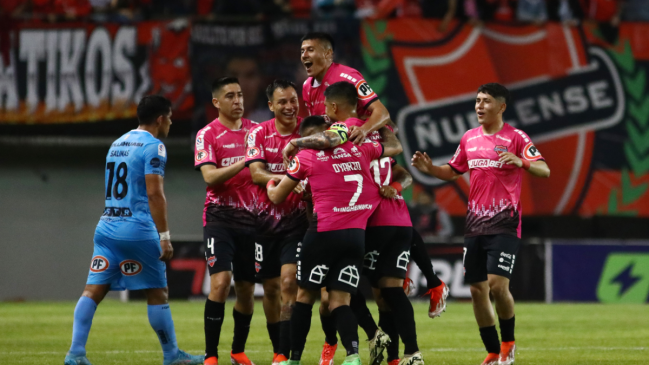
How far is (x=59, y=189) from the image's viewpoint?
819 inches

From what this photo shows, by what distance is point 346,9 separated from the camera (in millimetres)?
18688

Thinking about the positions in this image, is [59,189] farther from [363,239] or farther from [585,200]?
[363,239]

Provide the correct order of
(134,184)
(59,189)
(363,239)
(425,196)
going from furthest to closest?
(59,189) → (425,196) → (134,184) → (363,239)

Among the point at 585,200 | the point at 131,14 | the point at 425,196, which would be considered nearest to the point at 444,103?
the point at 425,196

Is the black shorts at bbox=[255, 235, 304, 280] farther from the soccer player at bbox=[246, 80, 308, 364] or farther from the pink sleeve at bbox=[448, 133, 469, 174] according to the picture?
the pink sleeve at bbox=[448, 133, 469, 174]

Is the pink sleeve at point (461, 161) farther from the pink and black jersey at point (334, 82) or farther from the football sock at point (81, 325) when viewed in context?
the football sock at point (81, 325)

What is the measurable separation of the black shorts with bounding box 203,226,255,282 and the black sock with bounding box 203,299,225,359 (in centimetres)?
31

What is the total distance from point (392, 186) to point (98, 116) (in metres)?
11.6

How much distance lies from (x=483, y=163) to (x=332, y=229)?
187 cm

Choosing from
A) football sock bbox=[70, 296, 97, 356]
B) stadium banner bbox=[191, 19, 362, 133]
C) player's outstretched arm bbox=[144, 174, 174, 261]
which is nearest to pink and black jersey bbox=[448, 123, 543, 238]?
player's outstretched arm bbox=[144, 174, 174, 261]

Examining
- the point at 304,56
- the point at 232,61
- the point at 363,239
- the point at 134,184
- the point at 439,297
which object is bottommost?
the point at 439,297

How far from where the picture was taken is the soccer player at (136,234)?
8.02 metres

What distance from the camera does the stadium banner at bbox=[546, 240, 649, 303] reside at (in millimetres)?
17094

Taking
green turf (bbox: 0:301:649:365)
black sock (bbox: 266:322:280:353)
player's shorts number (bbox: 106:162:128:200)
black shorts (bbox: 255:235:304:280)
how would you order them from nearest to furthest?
player's shorts number (bbox: 106:162:128:200) → black shorts (bbox: 255:235:304:280) → black sock (bbox: 266:322:280:353) → green turf (bbox: 0:301:649:365)
